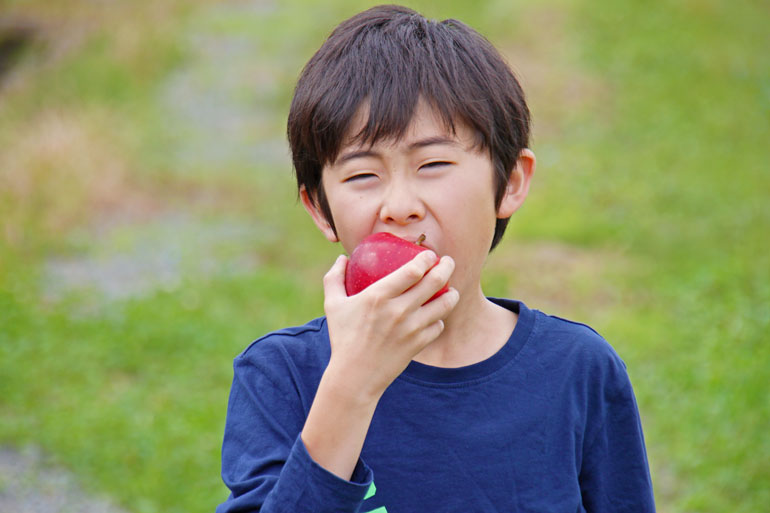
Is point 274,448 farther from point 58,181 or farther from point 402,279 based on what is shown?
point 58,181

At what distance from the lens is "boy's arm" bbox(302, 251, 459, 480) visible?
49.9 inches

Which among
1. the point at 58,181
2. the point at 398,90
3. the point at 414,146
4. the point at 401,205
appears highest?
the point at 58,181

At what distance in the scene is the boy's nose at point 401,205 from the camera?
144 centimetres

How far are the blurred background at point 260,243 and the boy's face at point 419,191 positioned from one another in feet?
7.53

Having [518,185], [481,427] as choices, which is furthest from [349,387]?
[518,185]

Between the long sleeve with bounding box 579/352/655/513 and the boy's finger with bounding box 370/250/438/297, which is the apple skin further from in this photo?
the long sleeve with bounding box 579/352/655/513

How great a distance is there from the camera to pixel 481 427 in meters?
1.49

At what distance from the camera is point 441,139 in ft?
4.98

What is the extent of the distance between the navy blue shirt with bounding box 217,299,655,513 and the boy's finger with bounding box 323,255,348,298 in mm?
167

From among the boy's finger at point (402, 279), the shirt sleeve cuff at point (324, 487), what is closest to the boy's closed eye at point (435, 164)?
the boy's finger at point (402, 279)

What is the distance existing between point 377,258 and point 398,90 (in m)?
0.32

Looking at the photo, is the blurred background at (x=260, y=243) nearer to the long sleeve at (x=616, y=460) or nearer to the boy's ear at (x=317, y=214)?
the boy's ear at (x=317, y=214)

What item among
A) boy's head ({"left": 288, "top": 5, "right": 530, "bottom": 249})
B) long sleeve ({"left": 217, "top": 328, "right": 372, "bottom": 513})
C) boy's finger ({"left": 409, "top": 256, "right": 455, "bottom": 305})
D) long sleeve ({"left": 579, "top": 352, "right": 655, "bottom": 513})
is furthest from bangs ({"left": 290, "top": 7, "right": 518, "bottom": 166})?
long sleeve ({"left": 579, "top": 352, "right": 655, "bottom": 513})

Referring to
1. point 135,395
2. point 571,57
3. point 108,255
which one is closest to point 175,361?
point 135,395
